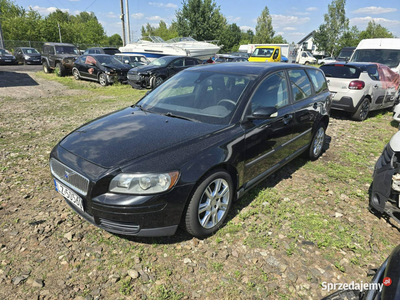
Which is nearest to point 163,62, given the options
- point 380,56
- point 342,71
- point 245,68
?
point 342,71

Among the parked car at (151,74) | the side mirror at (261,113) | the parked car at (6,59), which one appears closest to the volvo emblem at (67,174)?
the side mirror at (261,113)

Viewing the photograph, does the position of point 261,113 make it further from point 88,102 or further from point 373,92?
point 88,102

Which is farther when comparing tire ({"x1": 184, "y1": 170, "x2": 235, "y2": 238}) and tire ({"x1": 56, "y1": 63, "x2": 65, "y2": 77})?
tire ({"x1": 56, "y1": 63, "x2": 65, "y2": 77})

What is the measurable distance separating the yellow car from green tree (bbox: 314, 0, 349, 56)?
37039 mm

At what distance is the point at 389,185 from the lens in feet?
9.52

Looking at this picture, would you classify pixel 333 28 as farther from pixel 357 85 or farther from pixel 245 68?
pixel 245 68

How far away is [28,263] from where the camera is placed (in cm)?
246

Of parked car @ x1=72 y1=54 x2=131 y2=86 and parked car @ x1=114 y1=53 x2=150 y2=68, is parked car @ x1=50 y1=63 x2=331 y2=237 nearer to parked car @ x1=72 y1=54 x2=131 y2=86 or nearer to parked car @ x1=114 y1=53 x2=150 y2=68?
parked car @ x1=72 y1=54 x2=131 y2=86

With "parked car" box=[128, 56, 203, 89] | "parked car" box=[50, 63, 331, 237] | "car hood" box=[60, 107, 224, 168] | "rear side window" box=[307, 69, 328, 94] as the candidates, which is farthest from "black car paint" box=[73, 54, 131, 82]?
"car hood" box=[60, 107, 224, 168]

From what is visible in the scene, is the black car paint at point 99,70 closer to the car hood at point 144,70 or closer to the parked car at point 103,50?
the car hood at point 144,70

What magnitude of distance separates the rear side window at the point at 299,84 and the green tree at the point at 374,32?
63.4 m

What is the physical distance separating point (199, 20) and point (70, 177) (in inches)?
1703

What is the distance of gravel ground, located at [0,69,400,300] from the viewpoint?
226 centimetres

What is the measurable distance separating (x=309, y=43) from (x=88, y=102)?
7740 cm
